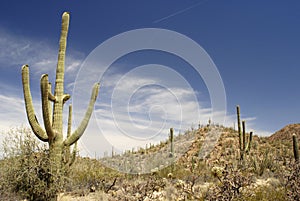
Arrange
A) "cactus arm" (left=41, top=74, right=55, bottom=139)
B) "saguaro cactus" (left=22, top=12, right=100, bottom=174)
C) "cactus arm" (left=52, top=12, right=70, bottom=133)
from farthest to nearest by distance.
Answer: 1. "cactus arm" (left=52, top=12, right=70, bottom=133)
2. "saguaro cactus" (left=22, top=12, right=100, bottom=174)
3. "cactus arm" (left=41, top=74, right=55, bottom=139)

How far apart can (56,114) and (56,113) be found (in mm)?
25

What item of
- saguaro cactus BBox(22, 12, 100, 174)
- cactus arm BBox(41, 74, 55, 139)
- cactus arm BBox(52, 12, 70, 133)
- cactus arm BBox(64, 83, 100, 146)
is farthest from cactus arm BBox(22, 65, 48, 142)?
cactus arm BBox(64, 83, 100, 146)

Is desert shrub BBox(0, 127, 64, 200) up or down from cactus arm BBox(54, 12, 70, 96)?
down

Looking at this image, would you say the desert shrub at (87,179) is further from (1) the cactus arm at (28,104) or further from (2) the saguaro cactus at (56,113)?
(1) the cactus arm at (28,104)

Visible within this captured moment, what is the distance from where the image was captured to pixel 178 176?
10.5m

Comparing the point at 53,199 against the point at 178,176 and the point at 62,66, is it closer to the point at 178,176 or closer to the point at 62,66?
the point at 62,66

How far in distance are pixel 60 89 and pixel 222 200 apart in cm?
458

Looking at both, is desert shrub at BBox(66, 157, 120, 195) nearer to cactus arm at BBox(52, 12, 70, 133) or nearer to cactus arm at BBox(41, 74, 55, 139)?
cactus arm at BBox(52, 12, 70, 133)

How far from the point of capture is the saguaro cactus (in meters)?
6.43

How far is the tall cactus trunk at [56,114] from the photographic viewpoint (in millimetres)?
6444

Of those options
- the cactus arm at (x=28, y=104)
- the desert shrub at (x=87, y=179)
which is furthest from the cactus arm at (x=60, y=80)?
the desert shrub at (x=87, y=179)

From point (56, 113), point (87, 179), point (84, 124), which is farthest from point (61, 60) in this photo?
point (87, 179)

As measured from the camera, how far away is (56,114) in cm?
696

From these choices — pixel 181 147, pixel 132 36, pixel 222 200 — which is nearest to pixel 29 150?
pixel 222 200
